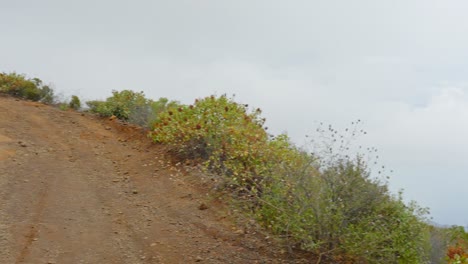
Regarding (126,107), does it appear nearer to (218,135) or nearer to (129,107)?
(129,107)

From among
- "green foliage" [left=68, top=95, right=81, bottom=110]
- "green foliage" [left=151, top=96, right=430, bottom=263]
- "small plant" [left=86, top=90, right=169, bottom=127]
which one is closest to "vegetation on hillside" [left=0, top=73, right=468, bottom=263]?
"green foliage" [left=151, top=96, right=430, bottom=263]

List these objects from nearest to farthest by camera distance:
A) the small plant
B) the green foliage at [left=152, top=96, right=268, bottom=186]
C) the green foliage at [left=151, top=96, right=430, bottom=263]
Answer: the green foliage at [left=151, top=96, right=430, bottom=263], the green foliage at [left=152, top=96, right=268, bottom=186], the small plant

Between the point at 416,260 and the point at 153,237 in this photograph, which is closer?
the point at 416,260

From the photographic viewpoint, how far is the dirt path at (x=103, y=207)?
5.87 meters

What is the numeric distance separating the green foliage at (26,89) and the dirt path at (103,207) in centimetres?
352

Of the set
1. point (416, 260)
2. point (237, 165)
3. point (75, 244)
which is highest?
point (237, 165)

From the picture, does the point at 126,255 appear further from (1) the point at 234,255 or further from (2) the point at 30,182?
(2) the point at 30,182

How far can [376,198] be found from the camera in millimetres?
5910

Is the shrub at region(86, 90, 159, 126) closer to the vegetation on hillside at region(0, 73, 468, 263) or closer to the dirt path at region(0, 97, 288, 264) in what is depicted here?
the dirt path at region(0, 97, 288, 264)

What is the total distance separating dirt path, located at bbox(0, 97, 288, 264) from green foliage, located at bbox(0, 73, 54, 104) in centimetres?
352

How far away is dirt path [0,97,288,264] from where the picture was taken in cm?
587

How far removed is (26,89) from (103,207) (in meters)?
8.29

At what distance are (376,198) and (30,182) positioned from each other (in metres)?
5.07

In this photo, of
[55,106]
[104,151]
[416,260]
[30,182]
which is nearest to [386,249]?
[416,260]
